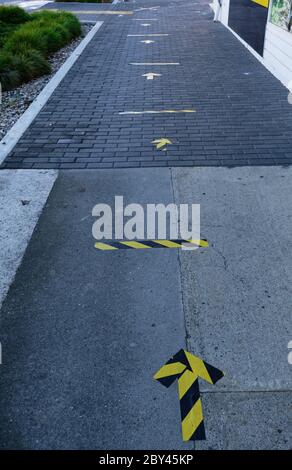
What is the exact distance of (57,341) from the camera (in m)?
3.40

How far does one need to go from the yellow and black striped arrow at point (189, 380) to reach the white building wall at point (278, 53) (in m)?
8.16

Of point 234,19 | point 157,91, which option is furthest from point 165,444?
point 234,19

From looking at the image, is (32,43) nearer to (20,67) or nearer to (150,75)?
(20,67)

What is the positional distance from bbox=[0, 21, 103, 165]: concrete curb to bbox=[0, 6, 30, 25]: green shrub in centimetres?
283

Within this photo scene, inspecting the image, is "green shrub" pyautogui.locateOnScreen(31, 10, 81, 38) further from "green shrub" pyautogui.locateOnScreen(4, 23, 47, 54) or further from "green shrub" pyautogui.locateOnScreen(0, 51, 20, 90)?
"green shrub" pyautogui.locateOnScreen(0, 51, 20, 90)

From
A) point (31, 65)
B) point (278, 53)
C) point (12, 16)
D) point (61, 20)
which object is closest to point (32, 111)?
point (31, 65)

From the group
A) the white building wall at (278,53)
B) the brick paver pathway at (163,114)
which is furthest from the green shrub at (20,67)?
the white building wall at (278,53)

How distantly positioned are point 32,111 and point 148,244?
16.3 ft

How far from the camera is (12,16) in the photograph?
14109 mm

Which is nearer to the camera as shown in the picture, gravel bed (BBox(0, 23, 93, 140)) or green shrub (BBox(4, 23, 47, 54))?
gravel bed (BBox(0, 23, 93, 140))

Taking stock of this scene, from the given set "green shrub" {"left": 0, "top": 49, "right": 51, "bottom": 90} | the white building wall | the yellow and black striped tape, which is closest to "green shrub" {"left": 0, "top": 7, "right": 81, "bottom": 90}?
"green shrub" {"left": 0, "top": 49, "right": 51, "bottom": 90}

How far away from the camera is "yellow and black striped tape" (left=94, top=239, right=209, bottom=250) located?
14.7ft

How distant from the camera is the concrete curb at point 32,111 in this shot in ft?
22.1

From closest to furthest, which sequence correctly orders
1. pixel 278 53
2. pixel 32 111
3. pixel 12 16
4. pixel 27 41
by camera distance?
pixel 32 111, pixel 278 53, pixel 27 41, pixel 12 16
